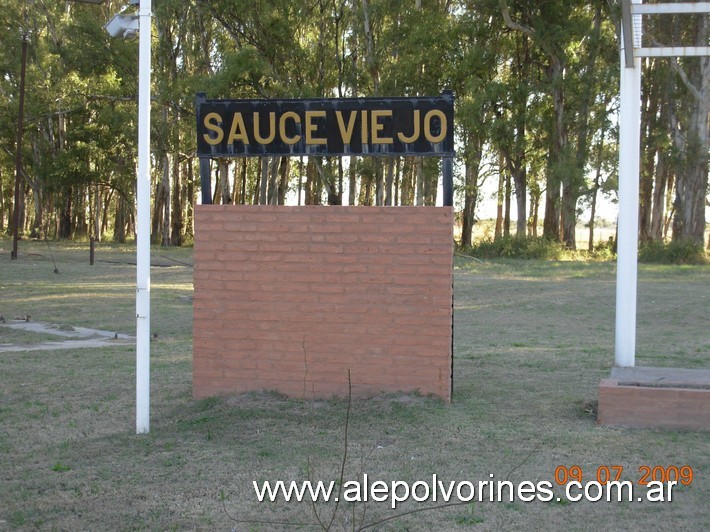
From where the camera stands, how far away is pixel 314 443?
7.29m

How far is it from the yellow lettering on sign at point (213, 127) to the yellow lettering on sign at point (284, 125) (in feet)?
1.92

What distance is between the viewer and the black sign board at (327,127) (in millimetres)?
8625

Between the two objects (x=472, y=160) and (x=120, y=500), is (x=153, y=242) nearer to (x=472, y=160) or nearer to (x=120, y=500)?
(x=472, y=160)

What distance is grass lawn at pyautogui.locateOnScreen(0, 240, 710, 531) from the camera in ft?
18.3

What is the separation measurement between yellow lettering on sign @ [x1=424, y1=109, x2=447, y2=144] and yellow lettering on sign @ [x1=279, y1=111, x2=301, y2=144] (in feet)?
3.98

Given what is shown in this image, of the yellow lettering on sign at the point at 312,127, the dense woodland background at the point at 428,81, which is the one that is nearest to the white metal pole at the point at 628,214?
the yellow lettering on sign at the point at 312,127

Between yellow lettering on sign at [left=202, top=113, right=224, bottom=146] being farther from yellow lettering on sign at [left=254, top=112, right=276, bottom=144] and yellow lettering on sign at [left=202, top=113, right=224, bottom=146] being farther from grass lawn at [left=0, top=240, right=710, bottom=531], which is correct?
grass lawn at [left=0, top=240, right=710, bottom=531]

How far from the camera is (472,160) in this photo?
42781mm

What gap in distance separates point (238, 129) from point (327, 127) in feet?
2.87

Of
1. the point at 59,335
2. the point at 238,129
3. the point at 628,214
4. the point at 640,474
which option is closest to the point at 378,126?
the point at 238,129

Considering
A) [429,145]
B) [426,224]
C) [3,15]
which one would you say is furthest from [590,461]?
[3,15]

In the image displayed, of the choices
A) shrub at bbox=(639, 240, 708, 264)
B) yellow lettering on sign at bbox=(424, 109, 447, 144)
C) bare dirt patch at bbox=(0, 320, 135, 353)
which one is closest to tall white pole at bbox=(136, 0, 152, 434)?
yellow lettering on sign at bbox=(424, 109, 447, 144)

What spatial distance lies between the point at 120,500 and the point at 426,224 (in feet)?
12.7

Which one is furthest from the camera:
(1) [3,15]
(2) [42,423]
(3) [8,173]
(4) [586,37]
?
(3) [8,173]
